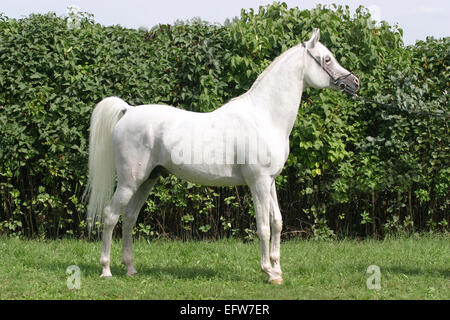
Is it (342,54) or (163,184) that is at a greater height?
(342,54)

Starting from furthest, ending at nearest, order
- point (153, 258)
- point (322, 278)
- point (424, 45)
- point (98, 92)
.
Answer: point (424, 45) < point (98, 92) < point (153, 258) < point (322, 278)

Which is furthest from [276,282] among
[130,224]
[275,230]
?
[130,224]

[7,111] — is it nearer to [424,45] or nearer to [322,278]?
[322,278]

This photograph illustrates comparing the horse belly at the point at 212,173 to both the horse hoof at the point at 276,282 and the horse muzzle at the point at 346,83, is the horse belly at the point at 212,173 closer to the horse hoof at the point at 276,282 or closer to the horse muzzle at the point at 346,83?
the horse hoof at the point at 276,282

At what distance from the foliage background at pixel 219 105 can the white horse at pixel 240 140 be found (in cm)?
215

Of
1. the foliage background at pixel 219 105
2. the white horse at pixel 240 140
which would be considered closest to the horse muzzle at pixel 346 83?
the white horse at pixel 240 140

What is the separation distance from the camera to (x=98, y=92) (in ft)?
27.5

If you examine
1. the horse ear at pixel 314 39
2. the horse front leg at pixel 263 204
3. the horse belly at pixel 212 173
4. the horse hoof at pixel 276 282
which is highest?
the horse ear at pixel 314 39

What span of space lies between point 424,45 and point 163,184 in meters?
4.60

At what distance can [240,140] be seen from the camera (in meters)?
5.95

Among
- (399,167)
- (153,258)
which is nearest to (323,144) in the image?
(399,167)

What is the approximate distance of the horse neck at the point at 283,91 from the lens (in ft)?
19.9

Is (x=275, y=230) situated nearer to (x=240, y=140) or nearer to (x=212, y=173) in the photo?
(x=212, y=173)

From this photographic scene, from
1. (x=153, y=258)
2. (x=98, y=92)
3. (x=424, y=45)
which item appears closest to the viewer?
(x=153, y=258)
